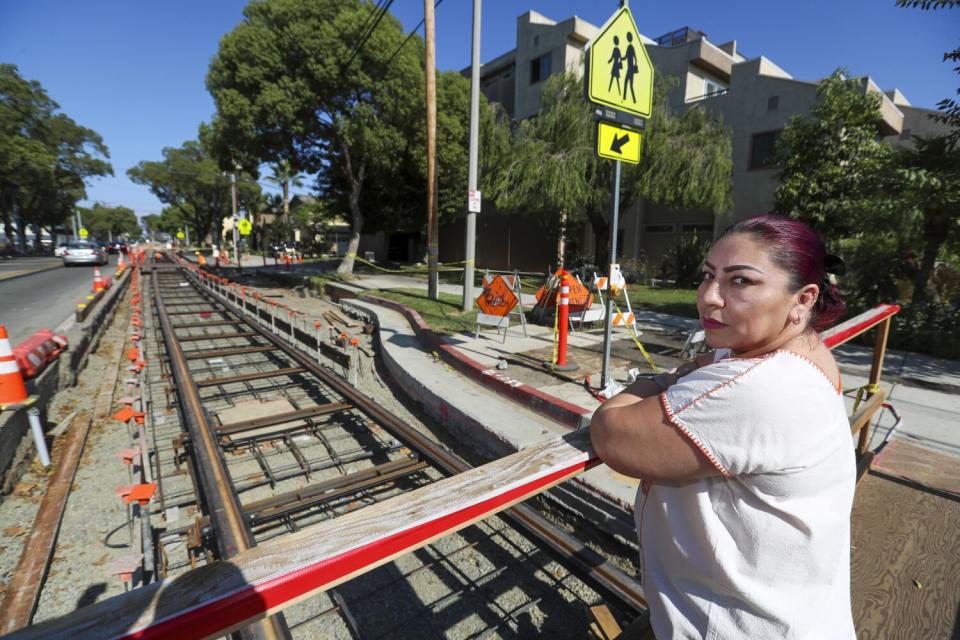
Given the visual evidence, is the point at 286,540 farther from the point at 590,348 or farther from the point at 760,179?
the point at 760,179

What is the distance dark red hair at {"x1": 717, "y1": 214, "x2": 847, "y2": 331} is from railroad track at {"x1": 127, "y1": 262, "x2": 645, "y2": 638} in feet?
6.03

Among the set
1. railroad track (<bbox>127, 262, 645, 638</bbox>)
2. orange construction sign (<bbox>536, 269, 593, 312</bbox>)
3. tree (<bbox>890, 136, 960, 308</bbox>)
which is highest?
tree (<bbox>890, 136, 960, 308</bbox>)

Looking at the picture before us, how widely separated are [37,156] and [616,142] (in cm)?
4972

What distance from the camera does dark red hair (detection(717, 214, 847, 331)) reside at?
107cm

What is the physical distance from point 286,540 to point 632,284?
1975 centimetres

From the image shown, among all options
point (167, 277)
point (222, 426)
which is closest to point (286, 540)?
point (222, 426)

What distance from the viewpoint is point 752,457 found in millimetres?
888

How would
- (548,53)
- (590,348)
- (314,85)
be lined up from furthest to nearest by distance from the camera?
1. (548,53)
2. (314,85)
3. (590,348)

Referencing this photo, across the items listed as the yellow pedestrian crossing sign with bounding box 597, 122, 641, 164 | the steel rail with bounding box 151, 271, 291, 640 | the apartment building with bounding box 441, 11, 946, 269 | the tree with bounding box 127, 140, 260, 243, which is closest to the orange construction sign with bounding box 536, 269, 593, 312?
the yellow pedestrian crossing sign with bounding box 597, 122, 641, 164

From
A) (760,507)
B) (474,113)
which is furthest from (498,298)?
(760,507)

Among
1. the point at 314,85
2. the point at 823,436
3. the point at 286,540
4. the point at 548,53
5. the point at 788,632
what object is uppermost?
the point at 548,53

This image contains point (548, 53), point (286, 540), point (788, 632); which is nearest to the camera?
point (286, 540)

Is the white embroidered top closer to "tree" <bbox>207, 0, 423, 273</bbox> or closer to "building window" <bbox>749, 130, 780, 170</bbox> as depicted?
"tree" <bbox>207, 0, 423, 273</bbox>

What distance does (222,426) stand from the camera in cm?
465
